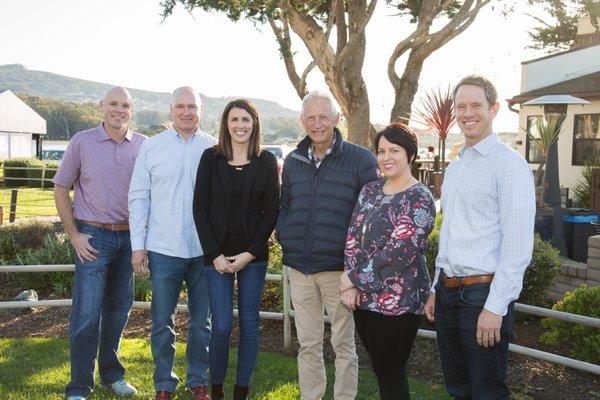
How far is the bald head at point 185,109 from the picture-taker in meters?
4.45

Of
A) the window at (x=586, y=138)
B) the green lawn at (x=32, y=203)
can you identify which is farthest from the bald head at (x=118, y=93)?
the window at (x=586, y=138)

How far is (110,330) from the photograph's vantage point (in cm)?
489

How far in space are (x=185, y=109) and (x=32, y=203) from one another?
2180 cm

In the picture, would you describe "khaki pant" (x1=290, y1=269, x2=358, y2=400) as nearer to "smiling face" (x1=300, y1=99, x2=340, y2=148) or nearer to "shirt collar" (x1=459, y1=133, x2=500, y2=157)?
"smiling face" (x1=300, y1=99, x2=340, y2=148)

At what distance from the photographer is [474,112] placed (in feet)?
10.8

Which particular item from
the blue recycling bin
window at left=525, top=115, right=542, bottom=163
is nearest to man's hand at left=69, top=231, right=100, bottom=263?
the blue recycling bin

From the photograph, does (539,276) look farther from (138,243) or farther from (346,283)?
(138,243)

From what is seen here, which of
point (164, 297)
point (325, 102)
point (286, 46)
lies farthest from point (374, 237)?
point (286, 46)

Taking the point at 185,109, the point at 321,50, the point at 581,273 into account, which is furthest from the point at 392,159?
the point at 321,50

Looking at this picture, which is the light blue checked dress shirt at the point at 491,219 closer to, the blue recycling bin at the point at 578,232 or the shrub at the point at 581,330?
the shrub at the point at 581,330

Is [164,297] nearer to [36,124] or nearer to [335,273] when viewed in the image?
[335,273]

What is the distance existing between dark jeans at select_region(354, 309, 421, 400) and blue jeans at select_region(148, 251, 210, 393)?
1.39 meters

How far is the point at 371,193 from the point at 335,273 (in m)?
0.69

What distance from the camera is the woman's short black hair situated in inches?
146
